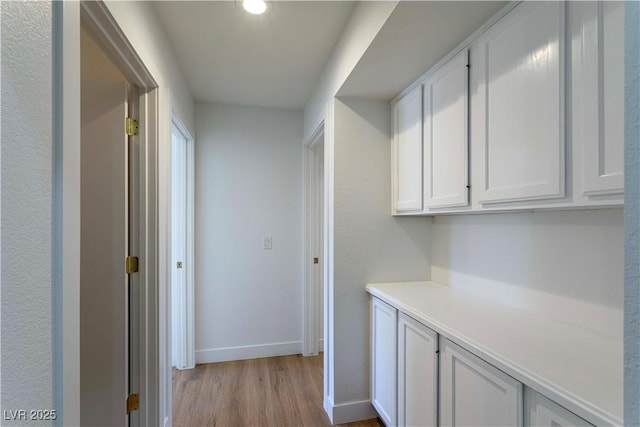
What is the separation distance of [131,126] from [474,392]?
77.0 inches

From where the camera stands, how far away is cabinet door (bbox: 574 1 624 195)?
822 millimetres

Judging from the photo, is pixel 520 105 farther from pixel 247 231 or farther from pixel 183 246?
pixel 183 246

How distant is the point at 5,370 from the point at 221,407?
1.91 metres

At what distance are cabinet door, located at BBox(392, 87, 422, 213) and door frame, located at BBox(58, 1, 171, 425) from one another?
1.43 meters

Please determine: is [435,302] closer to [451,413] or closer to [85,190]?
[451,413]

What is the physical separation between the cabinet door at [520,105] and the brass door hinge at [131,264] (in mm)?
1721

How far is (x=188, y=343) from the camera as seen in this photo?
2672 millimetres

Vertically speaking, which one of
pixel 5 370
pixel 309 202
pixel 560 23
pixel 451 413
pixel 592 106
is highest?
pixel 560 23

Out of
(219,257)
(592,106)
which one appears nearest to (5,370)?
(592,106)

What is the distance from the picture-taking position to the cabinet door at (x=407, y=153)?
179 cm

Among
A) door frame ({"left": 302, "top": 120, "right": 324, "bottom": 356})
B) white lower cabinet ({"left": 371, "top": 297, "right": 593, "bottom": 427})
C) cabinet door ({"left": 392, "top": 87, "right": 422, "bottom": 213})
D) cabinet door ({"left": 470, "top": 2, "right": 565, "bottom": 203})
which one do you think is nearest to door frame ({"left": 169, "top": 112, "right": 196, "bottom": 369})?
door frame ({"left": 302, "top": 120, "right": 324, "bottom": 356})

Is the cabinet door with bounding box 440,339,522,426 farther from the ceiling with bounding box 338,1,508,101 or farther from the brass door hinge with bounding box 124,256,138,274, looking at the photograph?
the brass door hinge with bounding box 124,256,138,274

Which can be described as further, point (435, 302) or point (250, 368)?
point (250, 368)

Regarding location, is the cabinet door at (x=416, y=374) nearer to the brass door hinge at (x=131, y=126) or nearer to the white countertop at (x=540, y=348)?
the white countertop at (x=540, y=348)
